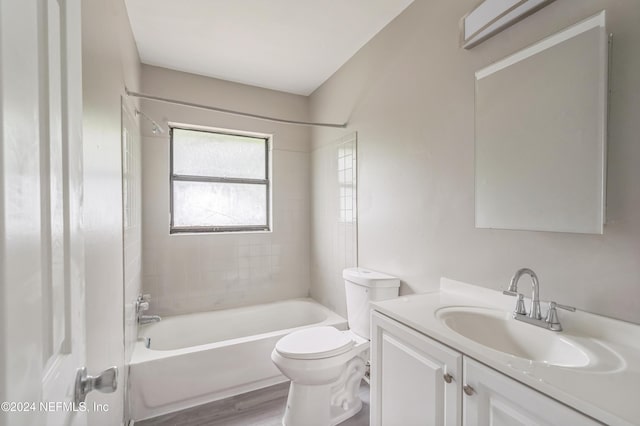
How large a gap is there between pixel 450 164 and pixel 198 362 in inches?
78.2

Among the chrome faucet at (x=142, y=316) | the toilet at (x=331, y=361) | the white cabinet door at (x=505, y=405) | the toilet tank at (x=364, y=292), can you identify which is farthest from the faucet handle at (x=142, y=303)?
the white cabinet door at (x=505, y=405)

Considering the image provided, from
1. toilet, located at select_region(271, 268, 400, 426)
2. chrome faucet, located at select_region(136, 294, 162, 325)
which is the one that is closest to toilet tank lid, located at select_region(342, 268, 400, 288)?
toilet, located at select_region(271, 268, 400, 426)

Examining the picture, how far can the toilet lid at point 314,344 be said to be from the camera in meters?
1.64

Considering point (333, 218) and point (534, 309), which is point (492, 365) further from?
point (333, 218)

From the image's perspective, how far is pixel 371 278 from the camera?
1.89 meters

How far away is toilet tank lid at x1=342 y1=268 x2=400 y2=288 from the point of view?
1.86 m

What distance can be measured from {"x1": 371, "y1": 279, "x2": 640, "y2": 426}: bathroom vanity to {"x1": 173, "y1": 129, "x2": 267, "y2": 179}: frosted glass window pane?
2096 mm

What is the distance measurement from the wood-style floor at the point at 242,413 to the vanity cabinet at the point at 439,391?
75cm

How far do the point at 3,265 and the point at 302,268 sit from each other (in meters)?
2.79

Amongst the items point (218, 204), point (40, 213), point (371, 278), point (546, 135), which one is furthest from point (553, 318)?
point (218, 204)

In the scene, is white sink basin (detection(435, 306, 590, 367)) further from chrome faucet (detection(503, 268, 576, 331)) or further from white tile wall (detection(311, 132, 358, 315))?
white tile wall (detection(311, 132, 358, 315))

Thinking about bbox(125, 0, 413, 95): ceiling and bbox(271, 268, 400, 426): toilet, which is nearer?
bbox(271, 268, 400, 426): toilet

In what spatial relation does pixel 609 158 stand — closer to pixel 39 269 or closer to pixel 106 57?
pixel 39 269

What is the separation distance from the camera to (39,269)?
1.47ft
